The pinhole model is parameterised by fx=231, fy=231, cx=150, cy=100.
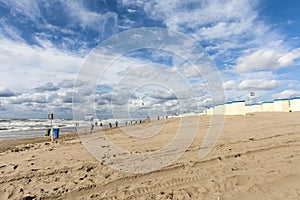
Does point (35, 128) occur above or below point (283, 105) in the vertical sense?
below

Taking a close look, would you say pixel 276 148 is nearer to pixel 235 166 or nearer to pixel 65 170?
pixel 235 166

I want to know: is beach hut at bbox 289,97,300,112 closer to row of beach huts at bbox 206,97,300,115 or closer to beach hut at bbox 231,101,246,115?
row of beach huts at bbox 206,97,300,115

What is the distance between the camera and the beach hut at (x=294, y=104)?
3269cm

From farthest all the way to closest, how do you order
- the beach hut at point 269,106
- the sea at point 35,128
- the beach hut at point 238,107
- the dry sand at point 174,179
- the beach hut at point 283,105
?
the beach hut at point 269,106 → the beach hut at point 283,105 → the sea at point 35,128 → the beach hut at point 238,107 → the dry sand at point 174,179

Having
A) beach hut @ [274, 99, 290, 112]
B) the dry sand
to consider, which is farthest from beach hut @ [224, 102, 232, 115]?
the dry sand

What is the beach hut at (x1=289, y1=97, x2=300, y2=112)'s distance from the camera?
32688 millimetres

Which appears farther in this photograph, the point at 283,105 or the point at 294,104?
the point at 283,105

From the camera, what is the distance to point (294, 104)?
3356 centimetres

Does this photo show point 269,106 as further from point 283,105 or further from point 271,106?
point 283,105

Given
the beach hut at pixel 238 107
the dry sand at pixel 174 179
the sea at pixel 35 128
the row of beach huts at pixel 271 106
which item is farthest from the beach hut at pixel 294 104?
the dry sand at pixel 174 179

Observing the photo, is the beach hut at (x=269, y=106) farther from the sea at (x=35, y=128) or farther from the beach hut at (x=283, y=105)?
the sea at (x=35, y=128)

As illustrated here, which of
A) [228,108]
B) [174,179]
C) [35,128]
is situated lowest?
[35,128]

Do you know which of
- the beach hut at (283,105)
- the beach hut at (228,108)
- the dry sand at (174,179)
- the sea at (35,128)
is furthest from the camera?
the beach hut at (283,105)

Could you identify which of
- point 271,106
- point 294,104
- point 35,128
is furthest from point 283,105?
point 35,128
